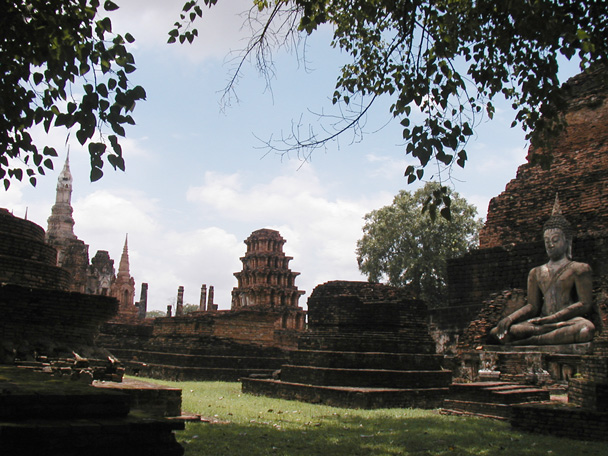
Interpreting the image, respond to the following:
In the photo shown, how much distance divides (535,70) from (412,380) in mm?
6807

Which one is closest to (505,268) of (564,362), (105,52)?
(564,362)

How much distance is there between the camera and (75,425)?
3613 mm

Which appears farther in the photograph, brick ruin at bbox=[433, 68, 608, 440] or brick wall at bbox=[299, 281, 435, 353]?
brick wall at bbox=[299, 281, 435, 353]

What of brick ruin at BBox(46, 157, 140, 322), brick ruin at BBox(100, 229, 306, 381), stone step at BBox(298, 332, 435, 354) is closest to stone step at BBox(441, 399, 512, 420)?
stone step at BBox(298, 332, 435, 354)

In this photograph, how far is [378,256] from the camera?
109 feet

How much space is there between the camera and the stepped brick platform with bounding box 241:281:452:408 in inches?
432

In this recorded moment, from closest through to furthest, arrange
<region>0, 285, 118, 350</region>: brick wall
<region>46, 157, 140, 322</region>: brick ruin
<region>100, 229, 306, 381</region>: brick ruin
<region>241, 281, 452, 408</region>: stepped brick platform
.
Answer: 1. <region>0, 285, 118, 350</region>: brick wall
2. <region>241, 281, 452, 408</region>: stepped brick platform
3. <region>100, 229, 306, 381</region>: brick ruin
4. <region>46, 157, 140, 322</region>: brick ruin

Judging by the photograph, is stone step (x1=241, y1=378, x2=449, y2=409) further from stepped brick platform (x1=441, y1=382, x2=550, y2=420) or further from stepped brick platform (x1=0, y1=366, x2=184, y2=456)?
stepped brick platform (x1=0, y1=366, x2=184, y2=456)

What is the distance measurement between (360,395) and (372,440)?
3653 millimetres

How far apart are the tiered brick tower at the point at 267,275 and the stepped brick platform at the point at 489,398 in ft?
87.2

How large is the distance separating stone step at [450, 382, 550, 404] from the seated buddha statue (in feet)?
8.64

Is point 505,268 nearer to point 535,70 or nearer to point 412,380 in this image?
point 412,380

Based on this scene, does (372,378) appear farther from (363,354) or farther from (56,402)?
(56,402)

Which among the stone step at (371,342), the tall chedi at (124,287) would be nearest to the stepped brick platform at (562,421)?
the stone step at (371,342)
